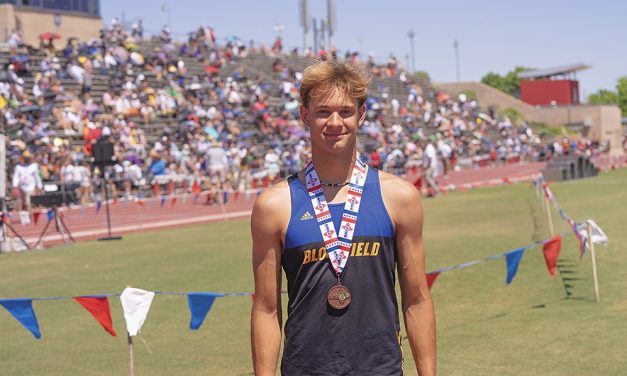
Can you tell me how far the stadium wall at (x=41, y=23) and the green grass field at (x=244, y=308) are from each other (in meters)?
→ 23.9

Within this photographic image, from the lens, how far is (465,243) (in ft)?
52.8

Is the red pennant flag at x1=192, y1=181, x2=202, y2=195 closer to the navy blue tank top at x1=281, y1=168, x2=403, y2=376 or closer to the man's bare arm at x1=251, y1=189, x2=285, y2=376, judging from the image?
the man's bare arm at x1=251, y1=189, x2=285, y2=376

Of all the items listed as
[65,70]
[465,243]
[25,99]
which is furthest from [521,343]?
[65,70]

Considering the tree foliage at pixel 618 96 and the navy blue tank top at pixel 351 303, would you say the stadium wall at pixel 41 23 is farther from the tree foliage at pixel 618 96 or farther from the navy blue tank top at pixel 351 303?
the tree foliage at pixel 618 96

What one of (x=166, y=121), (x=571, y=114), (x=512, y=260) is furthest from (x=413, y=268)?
(x=571, y=114)

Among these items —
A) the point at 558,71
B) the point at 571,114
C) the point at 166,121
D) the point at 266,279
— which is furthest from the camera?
the point at 558,71

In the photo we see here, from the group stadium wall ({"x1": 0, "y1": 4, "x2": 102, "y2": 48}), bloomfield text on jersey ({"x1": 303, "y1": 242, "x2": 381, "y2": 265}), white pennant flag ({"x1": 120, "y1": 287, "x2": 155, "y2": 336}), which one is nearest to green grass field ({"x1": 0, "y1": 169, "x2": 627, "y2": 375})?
white pennant flag ({"x1": 120, "y1": 287, "x2": 155, "y2": 336})

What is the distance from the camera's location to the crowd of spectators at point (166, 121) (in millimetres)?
28688

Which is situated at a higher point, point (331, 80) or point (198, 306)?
point (331, 80)

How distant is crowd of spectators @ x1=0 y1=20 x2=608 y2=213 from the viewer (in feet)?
94.1

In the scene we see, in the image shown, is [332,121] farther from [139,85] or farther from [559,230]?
[139,85]

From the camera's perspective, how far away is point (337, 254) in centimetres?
337

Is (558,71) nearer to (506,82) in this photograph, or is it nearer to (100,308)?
(506,82)

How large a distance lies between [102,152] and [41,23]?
2276 centimetres
